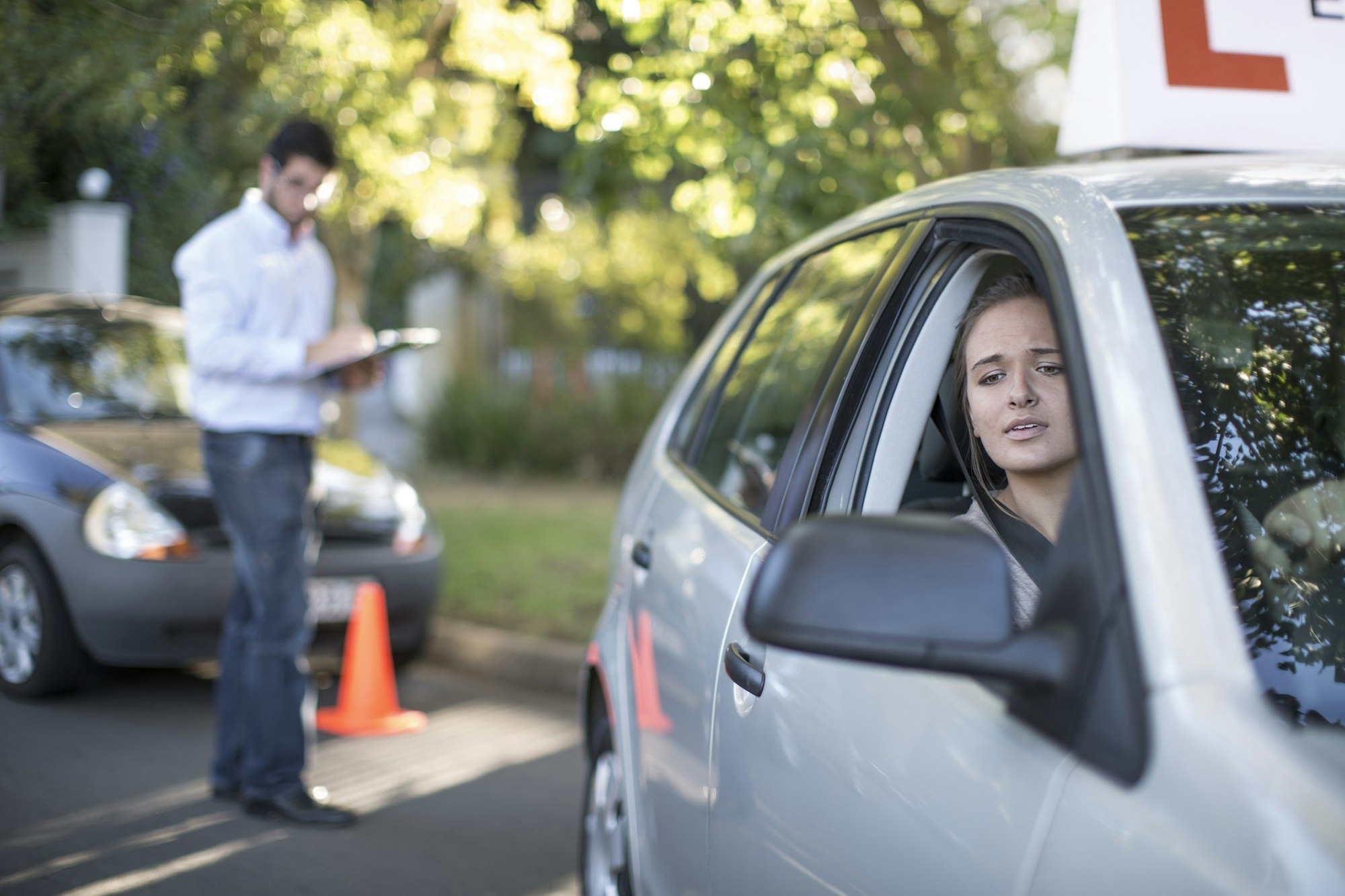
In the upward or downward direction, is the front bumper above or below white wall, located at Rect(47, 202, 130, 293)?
below

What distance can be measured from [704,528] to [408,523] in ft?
11.4

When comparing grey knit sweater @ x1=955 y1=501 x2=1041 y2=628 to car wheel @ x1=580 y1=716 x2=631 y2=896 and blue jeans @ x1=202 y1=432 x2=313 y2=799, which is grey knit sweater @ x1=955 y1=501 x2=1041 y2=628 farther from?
blue jeans @ x1=202 y1=432 x2=313 y2=799

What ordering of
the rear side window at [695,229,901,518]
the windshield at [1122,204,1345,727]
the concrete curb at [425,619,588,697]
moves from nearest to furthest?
→ the windshield at [1122,204,1345,727]
the rear side window at [695,229,901,518]
the concrete curb at [425,619,588,697]

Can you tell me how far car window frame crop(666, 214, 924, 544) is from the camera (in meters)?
2.14

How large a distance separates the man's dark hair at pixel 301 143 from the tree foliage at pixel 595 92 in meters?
1.02

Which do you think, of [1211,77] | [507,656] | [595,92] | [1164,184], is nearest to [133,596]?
[507,656]

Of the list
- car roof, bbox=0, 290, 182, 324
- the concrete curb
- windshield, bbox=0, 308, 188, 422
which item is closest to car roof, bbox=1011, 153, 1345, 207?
the concrete curb

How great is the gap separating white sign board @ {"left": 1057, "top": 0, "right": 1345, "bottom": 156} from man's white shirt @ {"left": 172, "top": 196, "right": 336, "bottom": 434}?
2.36 m

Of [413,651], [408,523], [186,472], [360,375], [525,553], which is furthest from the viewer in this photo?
[525,553]

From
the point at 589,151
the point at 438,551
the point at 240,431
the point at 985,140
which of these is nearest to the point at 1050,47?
the point at 985,140

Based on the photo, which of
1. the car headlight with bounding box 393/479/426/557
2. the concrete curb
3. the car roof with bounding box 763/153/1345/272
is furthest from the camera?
the concrete curb

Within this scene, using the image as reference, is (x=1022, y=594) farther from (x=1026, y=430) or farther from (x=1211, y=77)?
(x=1211, y=77)

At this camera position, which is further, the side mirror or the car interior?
the car interior

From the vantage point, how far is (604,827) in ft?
9.45
